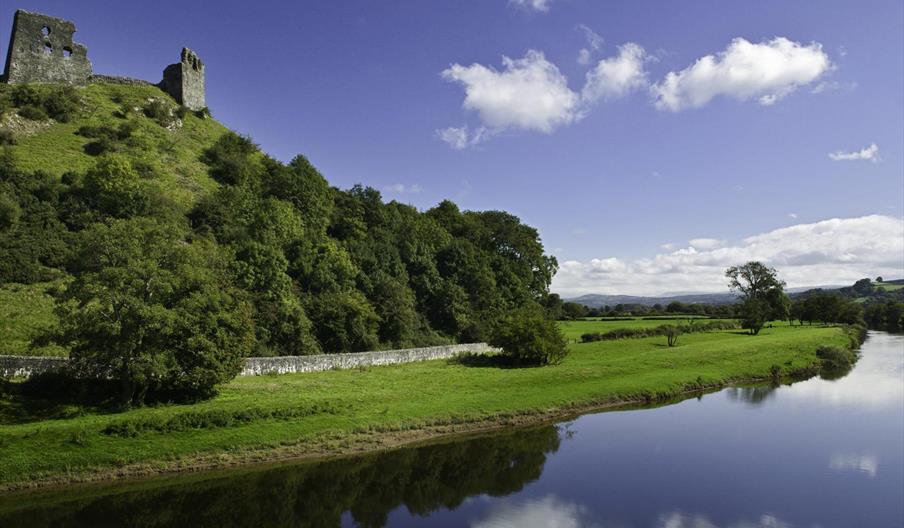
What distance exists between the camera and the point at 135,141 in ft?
232

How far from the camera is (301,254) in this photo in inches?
2340

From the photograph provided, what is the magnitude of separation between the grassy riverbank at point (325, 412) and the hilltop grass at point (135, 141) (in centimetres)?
4001

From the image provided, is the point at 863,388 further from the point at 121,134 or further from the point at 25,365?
the point at 121,134

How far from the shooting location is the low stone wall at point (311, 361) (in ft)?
96.1

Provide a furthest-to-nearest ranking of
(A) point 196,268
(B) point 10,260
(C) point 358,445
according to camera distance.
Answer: (B) point 10,260 < (A) point 196,268 < (C) point 358,445

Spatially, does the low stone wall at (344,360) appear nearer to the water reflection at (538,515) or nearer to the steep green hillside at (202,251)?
the steep green hillside at (202,251)

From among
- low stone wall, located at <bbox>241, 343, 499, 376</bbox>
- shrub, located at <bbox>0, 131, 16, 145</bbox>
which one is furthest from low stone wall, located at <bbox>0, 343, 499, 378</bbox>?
shrub, located at <bbox>0, 131, 16, 145</bbox>

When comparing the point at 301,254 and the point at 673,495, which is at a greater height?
the point at 301,254

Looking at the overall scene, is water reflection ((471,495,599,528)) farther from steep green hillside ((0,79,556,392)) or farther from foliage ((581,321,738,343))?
foliage ((581,321,738,343))

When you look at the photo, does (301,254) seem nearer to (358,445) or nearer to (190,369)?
(190,369)

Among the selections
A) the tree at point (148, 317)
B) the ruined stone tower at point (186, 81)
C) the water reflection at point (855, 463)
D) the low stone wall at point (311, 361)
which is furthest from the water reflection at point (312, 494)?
the ruined stone tower at point (186, 81)

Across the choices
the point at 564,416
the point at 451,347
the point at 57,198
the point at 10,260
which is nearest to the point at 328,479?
the point at 564,416

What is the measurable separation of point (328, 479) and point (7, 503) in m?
12.0

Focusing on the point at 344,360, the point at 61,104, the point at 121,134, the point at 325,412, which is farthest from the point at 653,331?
the point at 61,104
